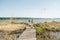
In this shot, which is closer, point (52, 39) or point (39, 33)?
point (52, 39)

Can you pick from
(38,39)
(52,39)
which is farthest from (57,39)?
(38,39)

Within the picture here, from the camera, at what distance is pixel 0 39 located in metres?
8.89

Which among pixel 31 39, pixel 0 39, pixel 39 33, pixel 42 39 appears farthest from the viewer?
pixel 39 33

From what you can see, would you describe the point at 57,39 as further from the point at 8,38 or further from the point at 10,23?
the point at 10,23

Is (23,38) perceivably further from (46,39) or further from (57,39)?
(57,39)

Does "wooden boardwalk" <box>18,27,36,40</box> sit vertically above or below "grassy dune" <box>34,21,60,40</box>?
above

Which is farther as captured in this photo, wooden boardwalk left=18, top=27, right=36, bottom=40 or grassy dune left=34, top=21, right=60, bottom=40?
grassy dune left=34, top=21, right=60, bottom=40

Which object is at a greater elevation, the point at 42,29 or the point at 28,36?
the point at 28,36

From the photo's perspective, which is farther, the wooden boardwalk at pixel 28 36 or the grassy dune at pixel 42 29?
the grassy dune at pixel 42 29

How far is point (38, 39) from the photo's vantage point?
31.7 ft

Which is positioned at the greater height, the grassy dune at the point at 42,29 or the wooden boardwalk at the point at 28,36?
the wooden boardwalk at the point at 28,36

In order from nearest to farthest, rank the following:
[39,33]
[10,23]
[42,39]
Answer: [42,39]
[39,33]
[10,23]

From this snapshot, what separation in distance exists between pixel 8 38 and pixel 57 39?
2.93 meters

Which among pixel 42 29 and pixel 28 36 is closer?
pixel 28 36
